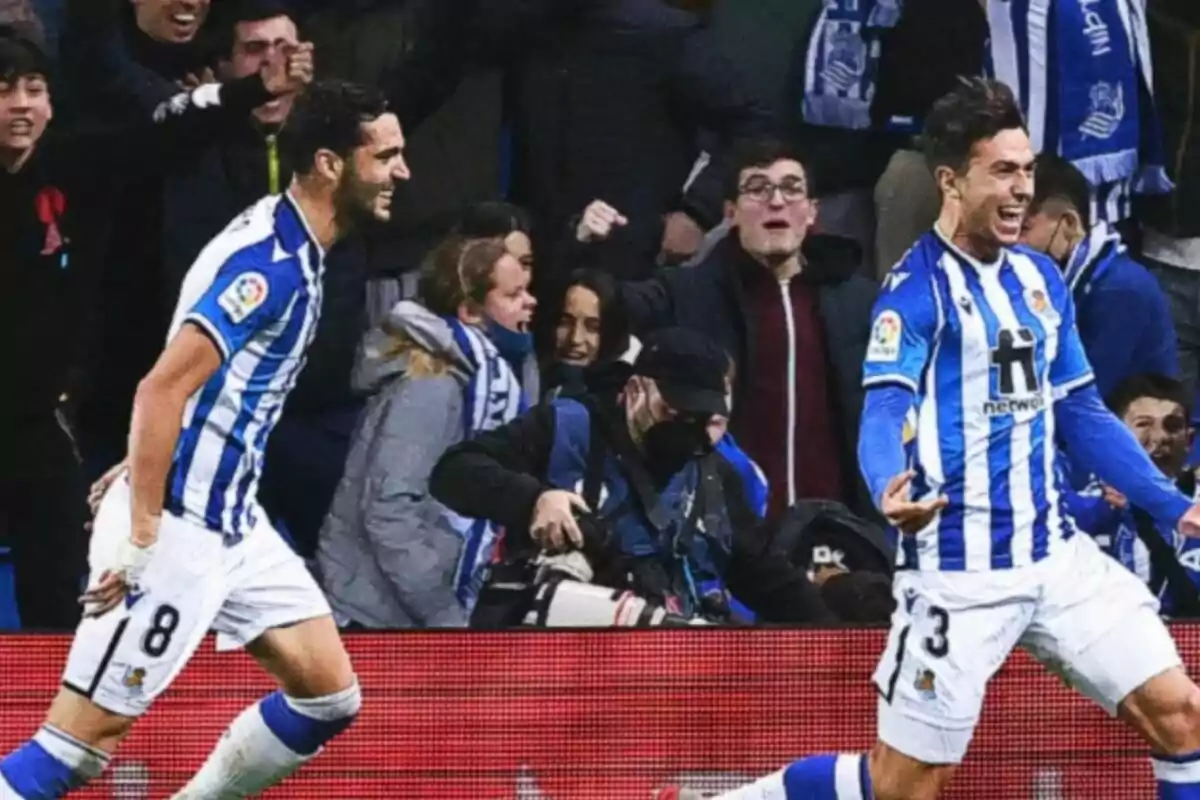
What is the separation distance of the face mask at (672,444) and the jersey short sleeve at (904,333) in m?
0.85

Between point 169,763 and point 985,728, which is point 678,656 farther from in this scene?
point 169,763

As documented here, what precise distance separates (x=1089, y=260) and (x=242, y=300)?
202 cm

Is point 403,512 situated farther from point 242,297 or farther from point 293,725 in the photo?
point 242,297

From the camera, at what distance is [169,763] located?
19.7 ft

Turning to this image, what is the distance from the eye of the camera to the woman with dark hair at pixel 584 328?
6.00 meters

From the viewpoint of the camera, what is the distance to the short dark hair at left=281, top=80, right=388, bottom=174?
5.60 m

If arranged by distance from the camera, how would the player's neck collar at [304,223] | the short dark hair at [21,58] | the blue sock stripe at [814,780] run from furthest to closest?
the short dark hair at [21,58], the player's neck collar at [304,223], the blue sock stripe at [814,780]

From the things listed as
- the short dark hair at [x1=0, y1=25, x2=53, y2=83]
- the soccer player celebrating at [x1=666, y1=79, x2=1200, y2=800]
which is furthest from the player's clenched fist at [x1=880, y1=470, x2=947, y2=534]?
the short dark hair at [x1=0, y1=25, x2=53, y2=83]

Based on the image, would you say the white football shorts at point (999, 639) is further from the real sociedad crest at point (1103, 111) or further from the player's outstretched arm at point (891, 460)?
the real sociedad crest at point (1103, 111)

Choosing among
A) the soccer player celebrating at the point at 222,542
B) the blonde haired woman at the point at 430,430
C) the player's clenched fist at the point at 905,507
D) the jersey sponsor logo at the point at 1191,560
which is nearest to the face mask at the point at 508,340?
the blonde haired woman at the point at 430,430

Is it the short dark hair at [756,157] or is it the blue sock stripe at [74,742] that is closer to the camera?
the blue sock stripe at [74,742]

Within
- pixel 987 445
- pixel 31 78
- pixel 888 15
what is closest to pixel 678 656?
pixel 987 445

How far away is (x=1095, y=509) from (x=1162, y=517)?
0.89 m

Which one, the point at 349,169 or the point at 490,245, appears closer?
the point at 349,169
